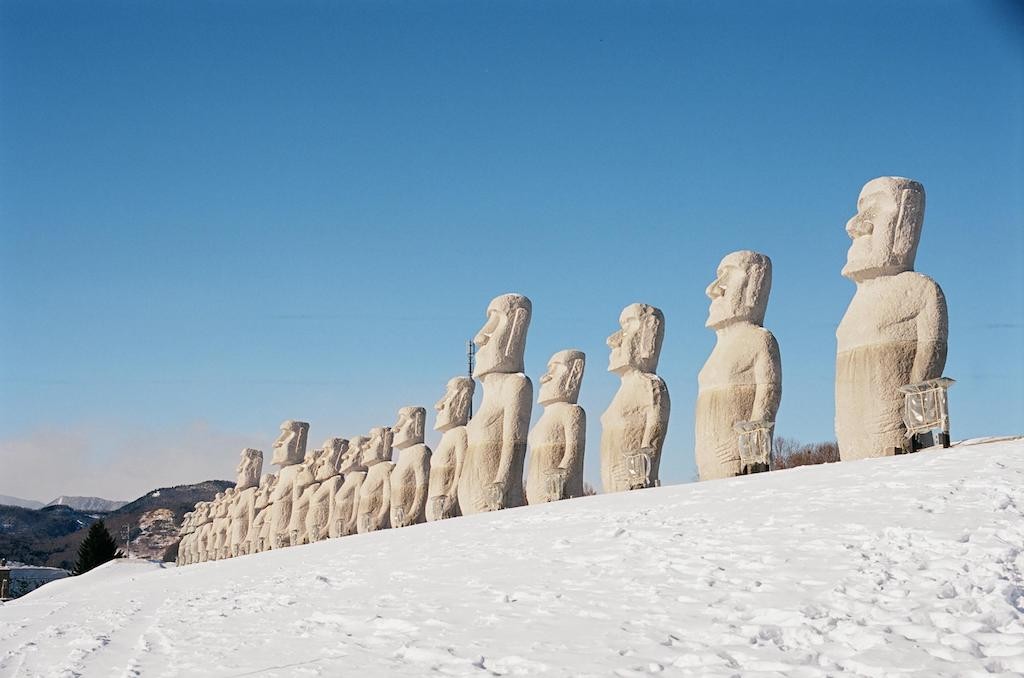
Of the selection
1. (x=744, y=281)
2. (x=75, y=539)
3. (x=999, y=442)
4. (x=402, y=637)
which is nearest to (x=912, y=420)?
(x=999, y=442)

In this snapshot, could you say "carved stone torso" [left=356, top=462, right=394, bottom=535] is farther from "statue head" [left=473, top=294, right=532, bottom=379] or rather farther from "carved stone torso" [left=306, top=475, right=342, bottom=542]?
"statue head" [left=473, top=294, right=532, bottom=379]

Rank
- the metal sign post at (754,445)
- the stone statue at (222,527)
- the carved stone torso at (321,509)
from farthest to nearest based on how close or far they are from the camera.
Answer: the stone statue at (222,527), the carved stone torso at (321,509), the metal sign post at (754,445)

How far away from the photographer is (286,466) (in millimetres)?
29531

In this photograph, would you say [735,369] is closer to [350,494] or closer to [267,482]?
Answer: [350,494]

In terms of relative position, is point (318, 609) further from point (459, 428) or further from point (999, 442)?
point (459, 428)

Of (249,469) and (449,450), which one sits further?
(249,469)

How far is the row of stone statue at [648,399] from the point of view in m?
12.1

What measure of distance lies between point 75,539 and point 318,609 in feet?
274

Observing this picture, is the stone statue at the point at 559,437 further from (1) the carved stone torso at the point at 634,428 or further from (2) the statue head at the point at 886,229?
(2) the statue head at the point at 886,229

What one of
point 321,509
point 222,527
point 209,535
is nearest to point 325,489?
point 321,509

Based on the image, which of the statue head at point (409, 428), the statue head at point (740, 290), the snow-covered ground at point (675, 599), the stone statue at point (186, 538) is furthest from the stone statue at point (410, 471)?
the stone statue at point (186, 538)

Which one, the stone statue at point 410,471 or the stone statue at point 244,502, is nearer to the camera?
the stone statue at point 410,471

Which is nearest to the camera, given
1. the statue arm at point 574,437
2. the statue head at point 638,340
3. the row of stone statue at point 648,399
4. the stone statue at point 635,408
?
the row of stone statue at point 648,399

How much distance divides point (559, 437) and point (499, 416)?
160cm
